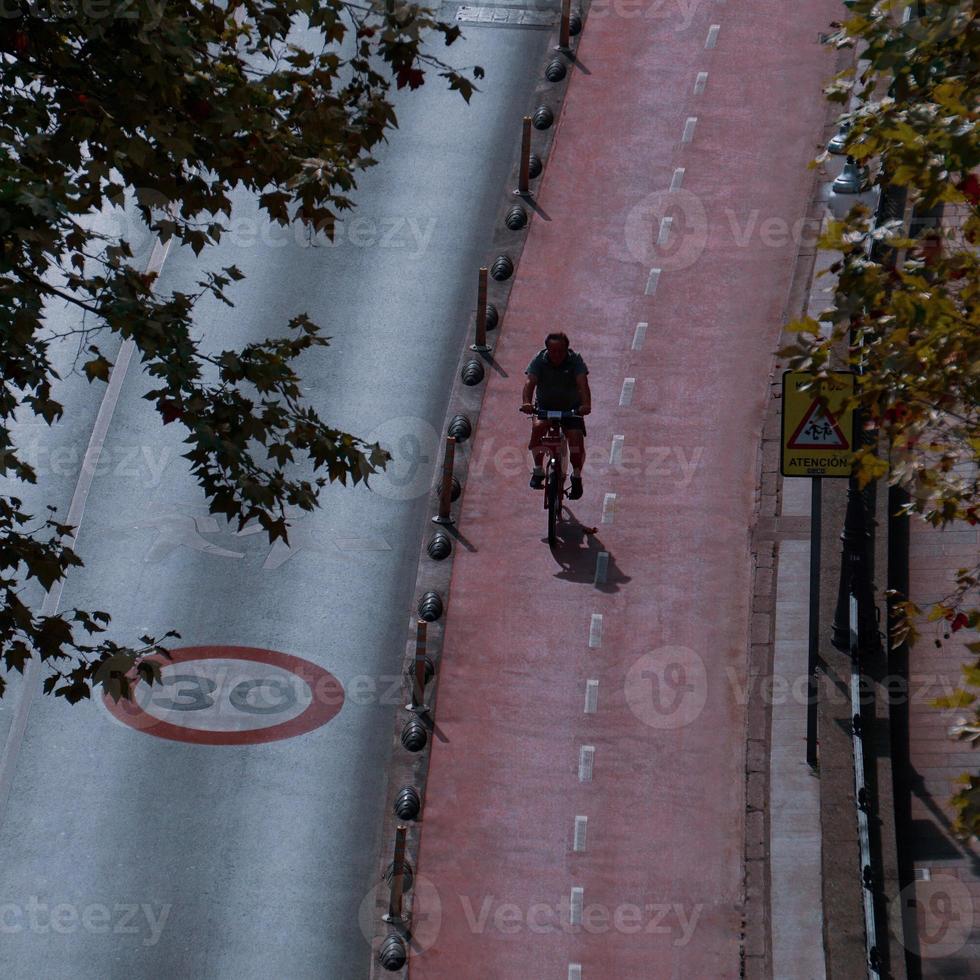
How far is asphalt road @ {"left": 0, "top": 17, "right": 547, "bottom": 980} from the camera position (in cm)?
1645

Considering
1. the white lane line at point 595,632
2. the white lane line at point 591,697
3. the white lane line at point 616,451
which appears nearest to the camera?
the white lane line at point 591,697

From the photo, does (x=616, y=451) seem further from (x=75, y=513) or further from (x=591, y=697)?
(x=75, y=513)

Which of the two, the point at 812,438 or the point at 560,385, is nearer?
the point at 812,438

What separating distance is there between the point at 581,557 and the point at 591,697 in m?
2.02

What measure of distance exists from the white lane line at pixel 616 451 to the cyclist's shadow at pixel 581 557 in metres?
1.05

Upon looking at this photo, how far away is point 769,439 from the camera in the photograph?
21188mm

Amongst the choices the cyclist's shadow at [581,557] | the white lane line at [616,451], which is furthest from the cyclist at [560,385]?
the white lane line at [616,451]

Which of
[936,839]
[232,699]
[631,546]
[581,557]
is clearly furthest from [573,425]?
[936,839]

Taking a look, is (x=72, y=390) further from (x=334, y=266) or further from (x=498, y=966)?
(x=498, y=966)

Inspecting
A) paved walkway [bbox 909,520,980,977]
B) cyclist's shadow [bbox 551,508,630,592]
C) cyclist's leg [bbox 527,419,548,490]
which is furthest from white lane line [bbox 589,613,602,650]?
paved walkway [bbox 909,520,980,977]

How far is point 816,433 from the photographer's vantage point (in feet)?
53.6

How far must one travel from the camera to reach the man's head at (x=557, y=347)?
1862cm

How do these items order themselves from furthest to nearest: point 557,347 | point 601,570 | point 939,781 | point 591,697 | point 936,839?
1. point 601,570
2. point 557,347
3. point 591,697
4. point 939,781
5. point 936,839

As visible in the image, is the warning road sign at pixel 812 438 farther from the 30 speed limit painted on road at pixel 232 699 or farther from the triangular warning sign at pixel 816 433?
the 30 speed limit painted on road at pixel 232 699
